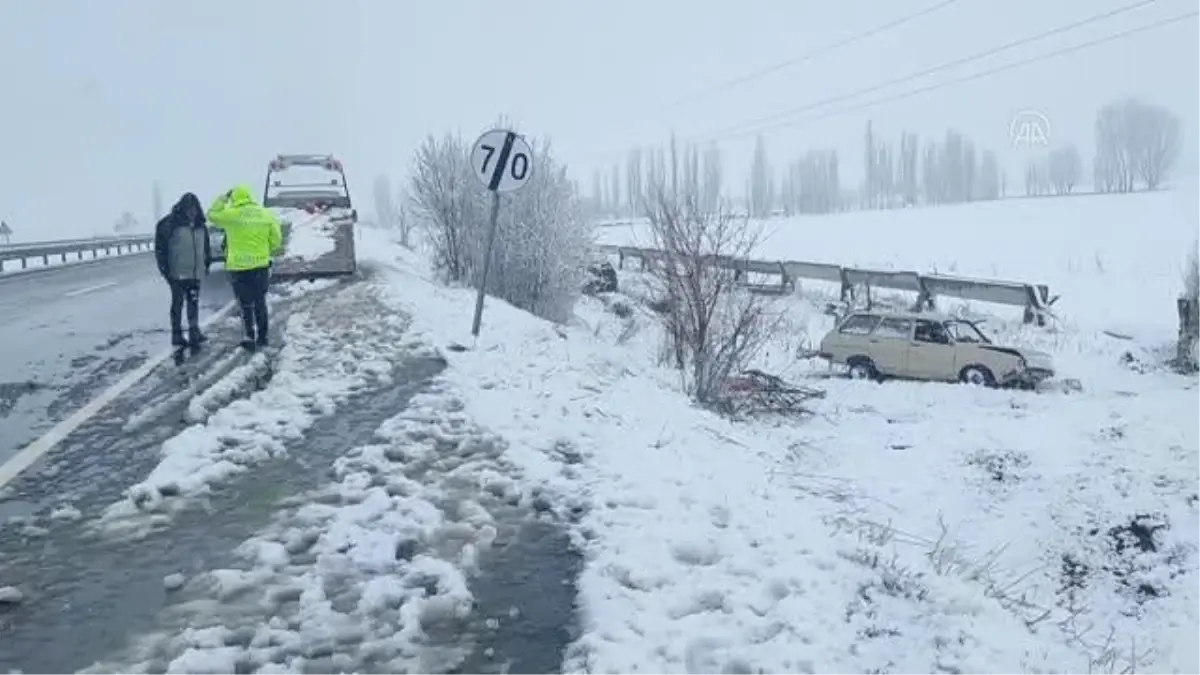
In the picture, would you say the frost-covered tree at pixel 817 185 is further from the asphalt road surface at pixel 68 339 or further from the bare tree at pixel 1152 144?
the asphalt road surface at pixel 68 339

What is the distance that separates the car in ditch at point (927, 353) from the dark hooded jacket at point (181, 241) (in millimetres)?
11665

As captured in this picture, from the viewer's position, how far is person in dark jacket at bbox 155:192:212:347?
33.4 ft

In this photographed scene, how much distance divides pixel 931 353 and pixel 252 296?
39.2 ft

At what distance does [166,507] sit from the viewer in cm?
524

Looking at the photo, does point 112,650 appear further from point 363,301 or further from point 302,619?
point 363,301

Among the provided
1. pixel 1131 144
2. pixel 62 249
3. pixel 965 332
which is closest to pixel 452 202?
pixel 965 332

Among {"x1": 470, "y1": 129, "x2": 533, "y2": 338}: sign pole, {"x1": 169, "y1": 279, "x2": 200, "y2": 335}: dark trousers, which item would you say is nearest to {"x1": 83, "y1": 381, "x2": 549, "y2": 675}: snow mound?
{"x1": 470, "y1": 129, "x2": 533, "y2": 338}: sign pole

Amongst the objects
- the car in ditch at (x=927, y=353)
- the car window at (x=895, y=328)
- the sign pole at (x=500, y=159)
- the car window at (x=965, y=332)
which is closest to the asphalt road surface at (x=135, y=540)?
the sign pole at (x=500, y=159)

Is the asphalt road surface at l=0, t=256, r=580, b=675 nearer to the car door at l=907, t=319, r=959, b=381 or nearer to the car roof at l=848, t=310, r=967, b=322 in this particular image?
the car door at l=907, t=319, r=959, b=381

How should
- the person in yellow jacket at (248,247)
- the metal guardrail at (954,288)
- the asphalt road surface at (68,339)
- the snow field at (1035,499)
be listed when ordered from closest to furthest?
the snow field at (1035,499) < the asphalt road surface at (68,339) < the person in yellow jacket at (248,247) < the metal guardrail at (954,288)

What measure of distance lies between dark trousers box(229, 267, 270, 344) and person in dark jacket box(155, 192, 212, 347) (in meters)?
0.70

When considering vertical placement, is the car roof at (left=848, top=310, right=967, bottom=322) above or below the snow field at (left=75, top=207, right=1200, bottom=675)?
above

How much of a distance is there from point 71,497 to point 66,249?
30858 millimetres

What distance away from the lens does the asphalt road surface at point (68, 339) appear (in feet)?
25.3
